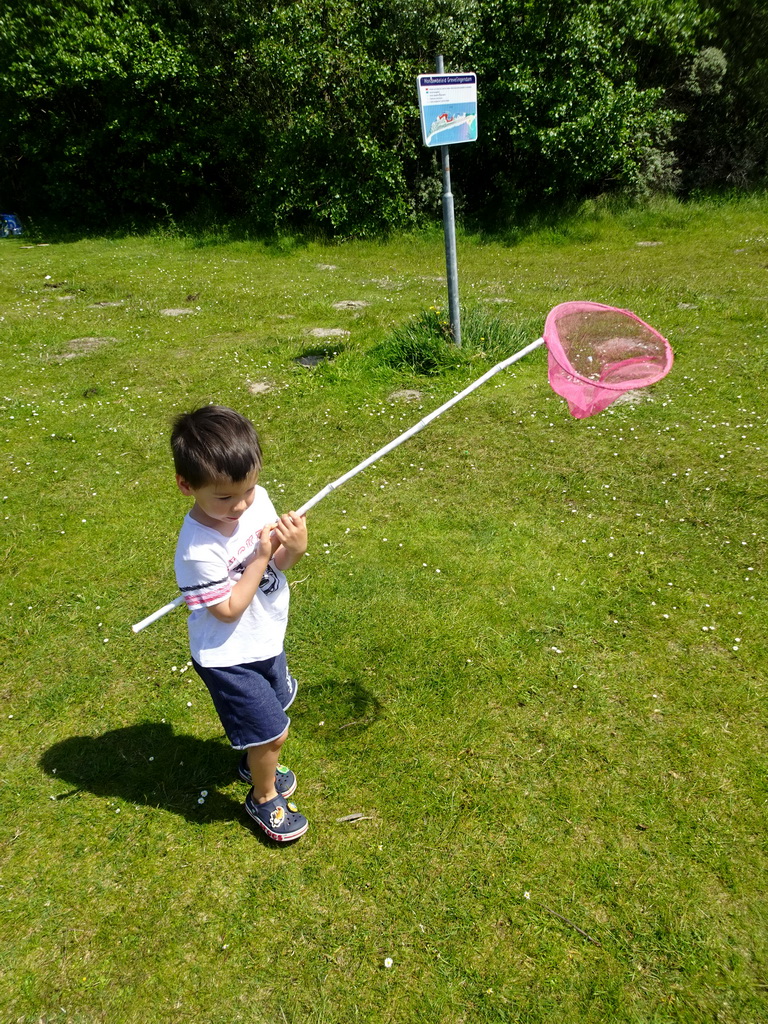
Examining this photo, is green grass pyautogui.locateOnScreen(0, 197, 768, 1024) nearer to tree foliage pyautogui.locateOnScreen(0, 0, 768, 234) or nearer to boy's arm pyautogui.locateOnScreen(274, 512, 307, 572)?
boy's arm pyautogui.locateOnScreen(274, 512, 307, 572)

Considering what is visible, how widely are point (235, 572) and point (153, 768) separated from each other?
1632mm

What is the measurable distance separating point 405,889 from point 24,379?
8.26 meters

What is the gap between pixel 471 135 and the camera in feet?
Answer: 24.8

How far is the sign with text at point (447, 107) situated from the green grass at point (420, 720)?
2.48 metres

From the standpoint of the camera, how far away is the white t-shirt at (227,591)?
8.09 ft

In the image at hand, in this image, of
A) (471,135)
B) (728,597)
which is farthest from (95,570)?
(471,135)

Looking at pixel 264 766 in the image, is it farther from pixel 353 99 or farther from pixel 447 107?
pixel 353 99

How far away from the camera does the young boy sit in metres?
2.39

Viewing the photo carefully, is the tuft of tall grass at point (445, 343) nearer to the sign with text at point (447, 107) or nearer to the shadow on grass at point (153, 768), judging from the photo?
the sign with text at point (447, 107)

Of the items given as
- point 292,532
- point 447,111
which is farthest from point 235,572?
point 447,111

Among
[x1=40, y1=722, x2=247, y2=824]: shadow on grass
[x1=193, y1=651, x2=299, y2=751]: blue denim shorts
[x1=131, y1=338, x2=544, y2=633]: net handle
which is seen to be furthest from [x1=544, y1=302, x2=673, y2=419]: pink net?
[x1=40, y1=722, x2=247, y2=824]: shadow on grass

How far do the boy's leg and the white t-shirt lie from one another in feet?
1.54

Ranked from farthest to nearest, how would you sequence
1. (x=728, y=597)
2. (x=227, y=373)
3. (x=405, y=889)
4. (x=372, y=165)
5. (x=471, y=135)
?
(x=372, y=165) < (x=227, y=373) < (x=471, y=135) < (x=728, y=597) < (x=405, y=889)

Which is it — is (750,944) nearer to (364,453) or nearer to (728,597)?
(728,597)
